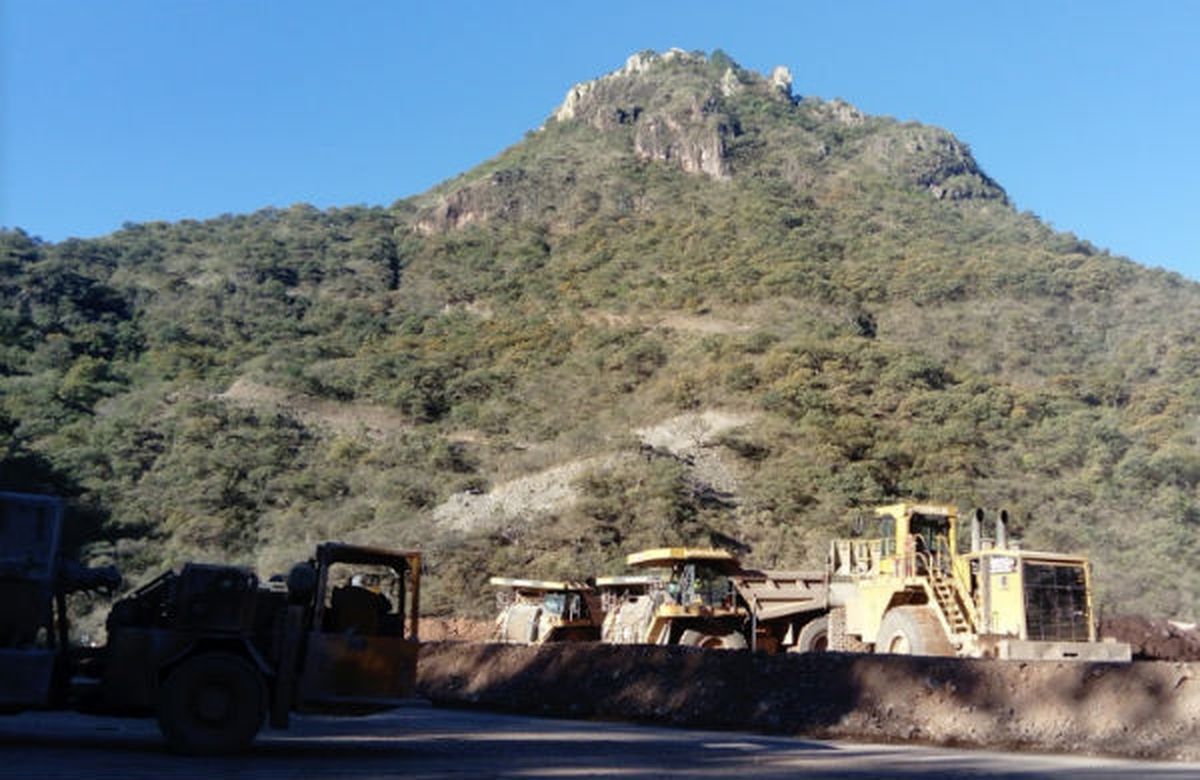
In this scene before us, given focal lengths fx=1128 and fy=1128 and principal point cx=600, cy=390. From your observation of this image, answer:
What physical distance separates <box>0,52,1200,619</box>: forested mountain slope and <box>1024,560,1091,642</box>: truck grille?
20744 millimetres

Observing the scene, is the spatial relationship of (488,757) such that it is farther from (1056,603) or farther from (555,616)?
(555,616)

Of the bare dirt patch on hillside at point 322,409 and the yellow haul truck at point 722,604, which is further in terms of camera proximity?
the bare dirt patch on hillside at point 322,409

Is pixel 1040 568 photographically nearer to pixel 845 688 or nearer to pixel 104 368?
pixel 845 688

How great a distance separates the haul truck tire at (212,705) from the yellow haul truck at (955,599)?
12271 mm

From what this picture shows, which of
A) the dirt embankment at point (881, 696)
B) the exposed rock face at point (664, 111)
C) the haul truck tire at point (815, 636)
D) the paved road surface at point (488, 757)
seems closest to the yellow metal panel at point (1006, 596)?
the dirt embankment at point (881, 696)

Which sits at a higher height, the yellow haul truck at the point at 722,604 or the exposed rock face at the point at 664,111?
the exposed rock face at the point at 664,111

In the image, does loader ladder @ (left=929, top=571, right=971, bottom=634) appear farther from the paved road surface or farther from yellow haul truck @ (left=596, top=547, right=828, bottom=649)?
the paved road surface

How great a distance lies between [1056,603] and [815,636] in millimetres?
5297

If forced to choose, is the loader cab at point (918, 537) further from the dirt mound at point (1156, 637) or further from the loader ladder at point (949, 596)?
the dirt mound at point (1156, 637)

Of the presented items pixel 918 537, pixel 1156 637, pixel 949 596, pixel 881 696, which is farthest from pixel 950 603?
pixel 1156 637

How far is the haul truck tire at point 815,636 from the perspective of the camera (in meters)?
22.9

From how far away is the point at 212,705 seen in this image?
10969 millimetres

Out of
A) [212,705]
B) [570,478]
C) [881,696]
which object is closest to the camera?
[212,705]

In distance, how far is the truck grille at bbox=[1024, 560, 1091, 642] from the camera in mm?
18844
